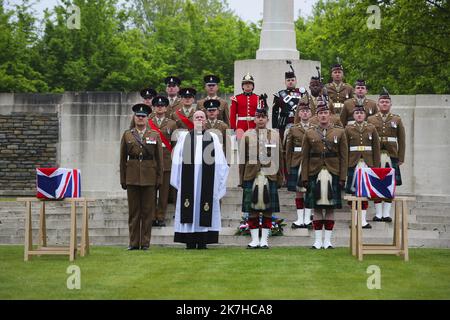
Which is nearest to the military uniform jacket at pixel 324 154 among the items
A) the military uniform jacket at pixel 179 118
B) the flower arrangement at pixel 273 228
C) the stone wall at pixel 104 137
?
the flower arrangement at pixel 273 228

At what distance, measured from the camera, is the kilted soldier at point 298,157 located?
20.1m

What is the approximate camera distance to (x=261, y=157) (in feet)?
62.5

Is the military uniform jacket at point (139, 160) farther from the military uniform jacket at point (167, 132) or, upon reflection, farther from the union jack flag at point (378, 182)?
the union jack flag at point (378, 182)

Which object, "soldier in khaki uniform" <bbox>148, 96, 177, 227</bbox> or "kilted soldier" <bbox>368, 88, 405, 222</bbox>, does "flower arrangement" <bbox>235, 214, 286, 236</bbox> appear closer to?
"soldier in khaki uniform" <bbox>148, 96, 177, 227</bbox>

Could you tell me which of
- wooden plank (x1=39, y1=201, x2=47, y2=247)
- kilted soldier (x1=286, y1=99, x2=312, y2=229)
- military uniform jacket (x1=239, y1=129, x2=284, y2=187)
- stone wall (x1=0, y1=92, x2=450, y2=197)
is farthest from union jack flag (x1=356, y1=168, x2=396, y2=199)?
stone wall (x1=0, y1=92, x2=450, y2=197)

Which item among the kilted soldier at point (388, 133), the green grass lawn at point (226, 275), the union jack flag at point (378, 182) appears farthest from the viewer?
the kilted soldier at point (388, 133)

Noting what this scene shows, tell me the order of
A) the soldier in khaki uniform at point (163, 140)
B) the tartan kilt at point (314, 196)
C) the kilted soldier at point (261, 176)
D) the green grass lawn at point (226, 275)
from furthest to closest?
1. the soldier in khaki uniform at point (163, 140)
2. the kilted soldier at point (261, 176)
3. the tartan kilt at point (314, 196)
4. the green grass lawn at point (226, 275)

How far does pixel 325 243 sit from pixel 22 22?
25141mm

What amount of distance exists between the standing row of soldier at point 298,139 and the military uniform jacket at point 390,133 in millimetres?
16

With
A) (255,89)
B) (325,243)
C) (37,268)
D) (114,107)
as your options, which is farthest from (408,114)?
(37,268)

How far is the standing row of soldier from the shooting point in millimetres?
18812

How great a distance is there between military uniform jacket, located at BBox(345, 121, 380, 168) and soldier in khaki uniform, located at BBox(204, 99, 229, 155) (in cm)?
187

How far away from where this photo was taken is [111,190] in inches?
1086

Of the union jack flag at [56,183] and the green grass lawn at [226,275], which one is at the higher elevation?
the union jack flag at [56,183]
